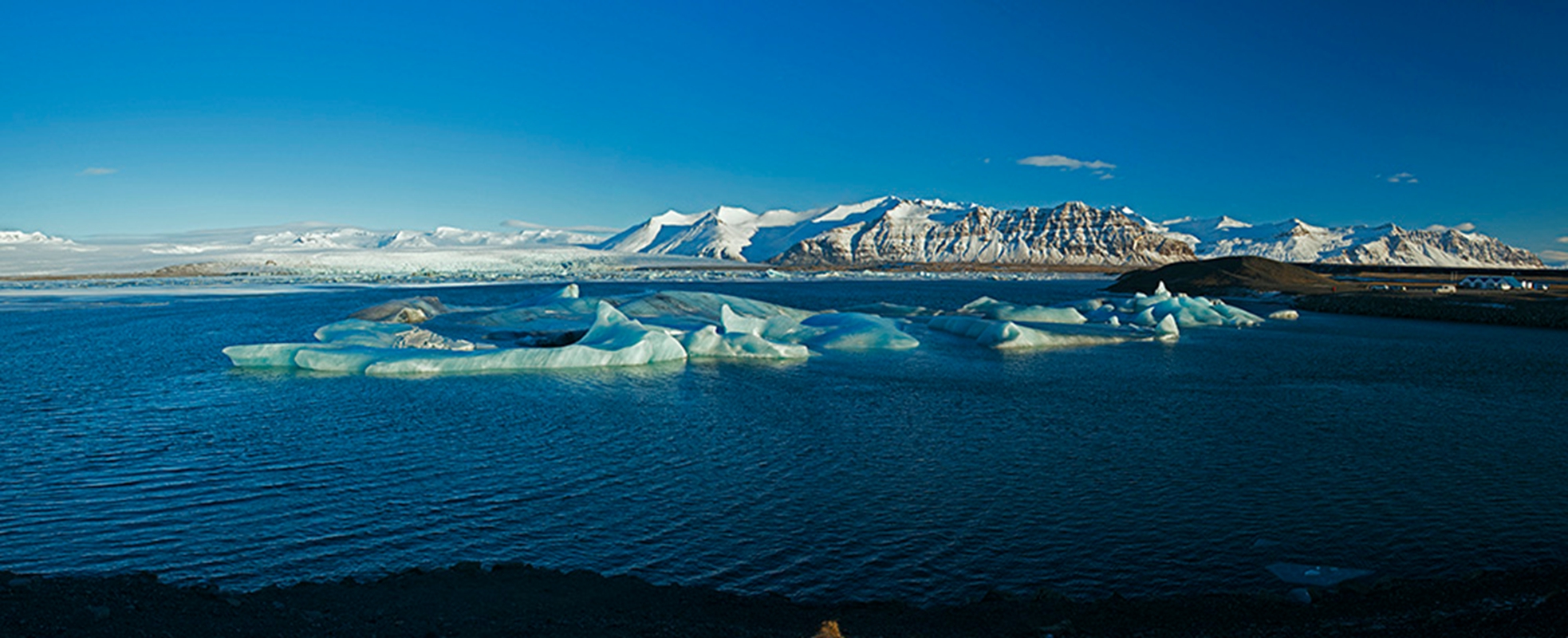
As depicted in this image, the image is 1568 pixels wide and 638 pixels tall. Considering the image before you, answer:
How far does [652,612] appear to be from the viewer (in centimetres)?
485

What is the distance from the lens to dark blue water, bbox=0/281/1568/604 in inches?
230

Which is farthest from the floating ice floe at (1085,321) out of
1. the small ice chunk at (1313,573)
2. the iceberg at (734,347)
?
the small ice chunk at (1313,573)

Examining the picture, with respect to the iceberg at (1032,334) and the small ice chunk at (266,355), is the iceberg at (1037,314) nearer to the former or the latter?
the iceberg at (1032,334)

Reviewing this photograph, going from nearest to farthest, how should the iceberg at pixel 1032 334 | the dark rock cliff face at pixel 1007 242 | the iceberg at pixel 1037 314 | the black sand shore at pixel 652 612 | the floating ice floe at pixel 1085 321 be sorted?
1. the black sand shore at pixel 652 612
2. the iceberg at pixel 1032 334
3. the floating ice floe at pixel 1085 321
4. the iceberg at pixel 1037 314
5. the dark rock cliff face at pixel 1007 242

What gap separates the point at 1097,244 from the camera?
178 meters

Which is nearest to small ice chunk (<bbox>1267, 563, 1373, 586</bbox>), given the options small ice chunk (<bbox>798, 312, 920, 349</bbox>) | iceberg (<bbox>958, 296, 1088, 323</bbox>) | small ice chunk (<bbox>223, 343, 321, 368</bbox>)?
small ice chunk (<bbox>798, 312, 920, 349</bbox>)

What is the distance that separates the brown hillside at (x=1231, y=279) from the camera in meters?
49.6

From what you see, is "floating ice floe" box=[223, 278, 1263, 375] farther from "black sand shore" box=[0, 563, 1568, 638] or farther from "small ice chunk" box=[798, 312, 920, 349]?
"black sand shore" box=[0, 563, 1568, 638]

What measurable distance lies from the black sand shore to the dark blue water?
1.09 feet

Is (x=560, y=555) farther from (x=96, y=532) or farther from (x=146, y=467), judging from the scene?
(x=146, y=467)

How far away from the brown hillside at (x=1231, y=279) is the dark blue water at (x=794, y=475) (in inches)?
1430

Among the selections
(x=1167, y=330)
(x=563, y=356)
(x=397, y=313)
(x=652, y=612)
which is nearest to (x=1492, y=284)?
(x=1167, y=330)

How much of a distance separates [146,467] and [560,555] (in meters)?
4.72

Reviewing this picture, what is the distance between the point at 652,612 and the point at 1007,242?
7349 inches
